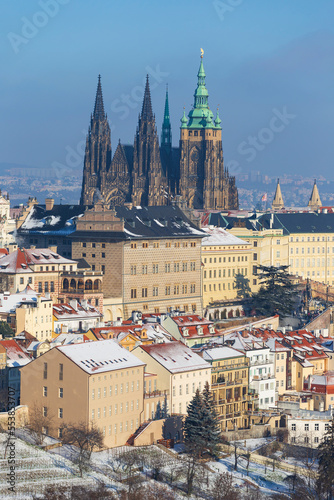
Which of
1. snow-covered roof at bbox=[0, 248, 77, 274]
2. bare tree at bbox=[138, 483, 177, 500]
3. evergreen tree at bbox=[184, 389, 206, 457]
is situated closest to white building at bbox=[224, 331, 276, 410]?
evergreen tree at bbox=[184, 389, 206, 457]

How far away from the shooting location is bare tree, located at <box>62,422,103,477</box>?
78000 mm

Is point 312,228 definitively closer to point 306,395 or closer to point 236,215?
point 236,215

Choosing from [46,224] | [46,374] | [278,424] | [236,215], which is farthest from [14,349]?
[236,215]

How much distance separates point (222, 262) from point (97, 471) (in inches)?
2338

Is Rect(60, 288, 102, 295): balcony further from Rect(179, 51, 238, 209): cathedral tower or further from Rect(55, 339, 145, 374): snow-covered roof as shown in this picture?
Rect(179, 51, 238, 209): cathedral tower

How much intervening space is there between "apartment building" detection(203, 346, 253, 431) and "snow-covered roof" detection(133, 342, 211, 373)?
113 cm

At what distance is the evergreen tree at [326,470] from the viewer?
78.1 metres

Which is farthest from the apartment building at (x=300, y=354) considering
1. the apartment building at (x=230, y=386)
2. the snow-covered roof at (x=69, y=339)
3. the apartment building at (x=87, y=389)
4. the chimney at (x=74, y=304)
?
the apartment building at (x=87, y=389)

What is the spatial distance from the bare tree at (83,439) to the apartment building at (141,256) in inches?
1465

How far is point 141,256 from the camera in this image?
122125 mm

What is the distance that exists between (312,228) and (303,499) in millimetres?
90978

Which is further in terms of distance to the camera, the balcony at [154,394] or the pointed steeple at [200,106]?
the pointed steeple at [200,106]

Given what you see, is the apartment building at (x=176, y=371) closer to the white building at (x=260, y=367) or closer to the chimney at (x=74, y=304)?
the white building at (x=260, y=367)

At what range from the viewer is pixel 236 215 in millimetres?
162875
